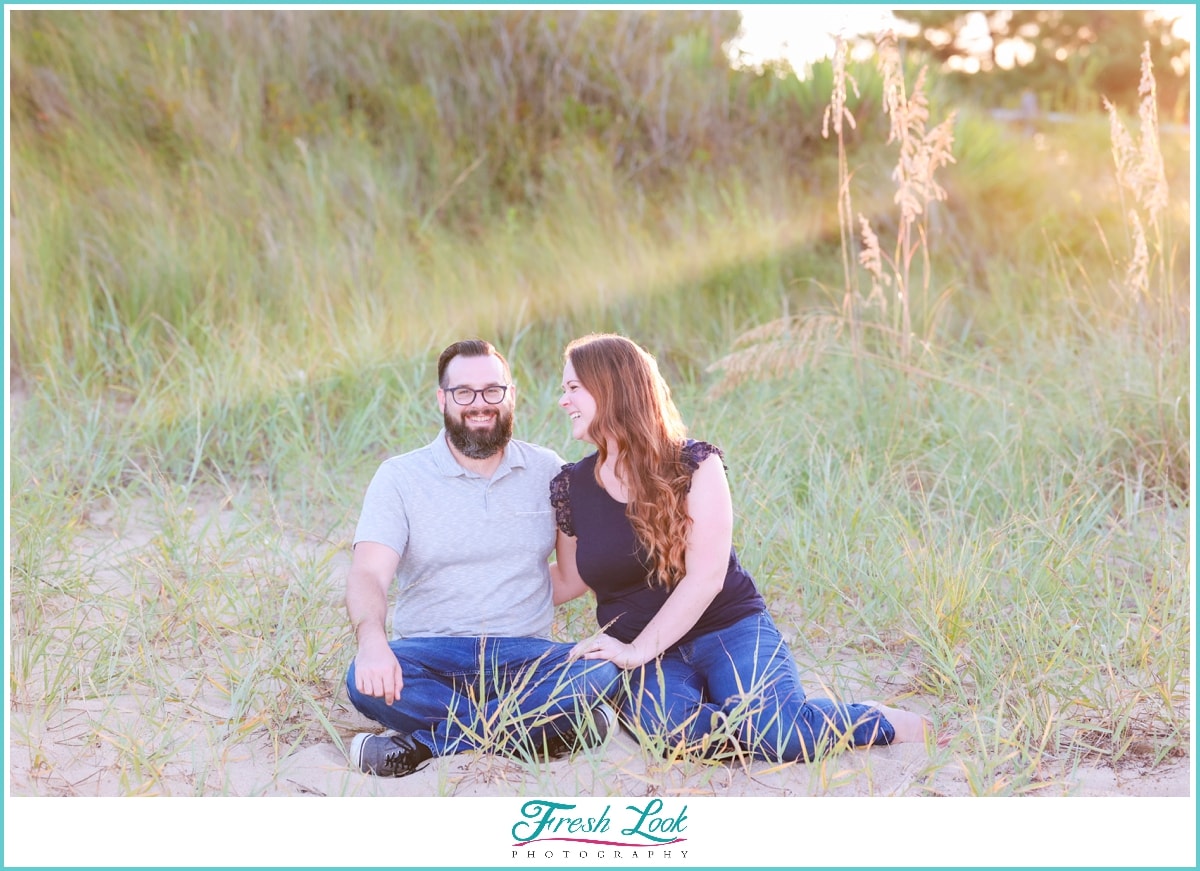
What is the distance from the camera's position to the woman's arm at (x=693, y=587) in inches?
136

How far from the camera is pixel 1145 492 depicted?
17.2 ft

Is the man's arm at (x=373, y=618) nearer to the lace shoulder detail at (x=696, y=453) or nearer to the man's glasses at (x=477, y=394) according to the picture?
the man's glasses at (x=477, y=394)

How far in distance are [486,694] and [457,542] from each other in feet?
1.50

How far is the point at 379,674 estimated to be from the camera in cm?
327

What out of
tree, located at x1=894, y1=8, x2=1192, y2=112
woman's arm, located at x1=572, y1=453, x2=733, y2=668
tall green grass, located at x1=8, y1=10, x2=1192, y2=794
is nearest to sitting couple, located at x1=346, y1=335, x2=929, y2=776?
woman's arm, located at x1=572, y1=453, x2=733, y2=668

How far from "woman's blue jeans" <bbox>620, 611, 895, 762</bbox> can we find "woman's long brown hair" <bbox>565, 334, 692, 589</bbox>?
266 mm

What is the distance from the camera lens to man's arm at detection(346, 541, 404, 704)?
3.27 metres

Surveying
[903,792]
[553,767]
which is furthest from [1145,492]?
[553,767]

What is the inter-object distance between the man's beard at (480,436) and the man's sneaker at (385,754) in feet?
2.83

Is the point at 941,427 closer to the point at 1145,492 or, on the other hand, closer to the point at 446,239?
the point at 1145,492

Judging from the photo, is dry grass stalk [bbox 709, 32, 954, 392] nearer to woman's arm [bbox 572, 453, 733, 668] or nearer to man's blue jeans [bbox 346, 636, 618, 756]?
woman's arm [bbox 572, 453, 733, 668]

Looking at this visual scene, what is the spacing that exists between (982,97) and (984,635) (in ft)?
37.2

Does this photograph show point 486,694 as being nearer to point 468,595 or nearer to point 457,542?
point 468,595

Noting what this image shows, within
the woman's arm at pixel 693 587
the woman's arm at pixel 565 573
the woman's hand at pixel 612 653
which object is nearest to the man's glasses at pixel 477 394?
the woman's arm at pixel 565 573
